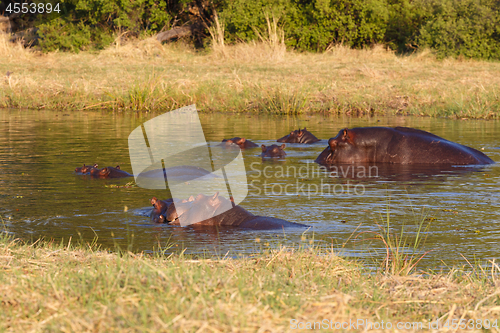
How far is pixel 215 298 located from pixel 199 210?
3.01m

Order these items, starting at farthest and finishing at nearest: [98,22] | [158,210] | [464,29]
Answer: [98,22], [464,29], [158,210]

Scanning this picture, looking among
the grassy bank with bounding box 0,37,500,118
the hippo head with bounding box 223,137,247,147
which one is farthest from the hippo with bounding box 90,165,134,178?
the grassy bank with bounding box 0,37,500,118

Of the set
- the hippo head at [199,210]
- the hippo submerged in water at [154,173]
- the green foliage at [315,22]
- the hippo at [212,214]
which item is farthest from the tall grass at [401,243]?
the green foliage at [315,22]

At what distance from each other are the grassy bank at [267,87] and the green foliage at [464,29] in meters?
2.94

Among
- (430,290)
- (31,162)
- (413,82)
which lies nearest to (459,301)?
(430,290)

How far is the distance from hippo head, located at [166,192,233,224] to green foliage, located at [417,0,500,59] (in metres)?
24.3

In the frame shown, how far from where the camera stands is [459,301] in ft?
11.7

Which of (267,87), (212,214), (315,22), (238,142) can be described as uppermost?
(315,22)

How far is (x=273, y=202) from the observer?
7.32 metres

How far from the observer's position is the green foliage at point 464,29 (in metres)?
28.7

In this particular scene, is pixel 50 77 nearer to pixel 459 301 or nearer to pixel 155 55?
pixel 155 55

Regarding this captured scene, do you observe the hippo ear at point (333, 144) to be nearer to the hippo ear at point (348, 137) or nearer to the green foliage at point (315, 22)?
the hippo ear at point (348, 137)

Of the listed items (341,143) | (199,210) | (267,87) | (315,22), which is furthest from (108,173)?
(315,22)

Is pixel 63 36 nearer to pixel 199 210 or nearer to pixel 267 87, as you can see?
pixel 267 87
